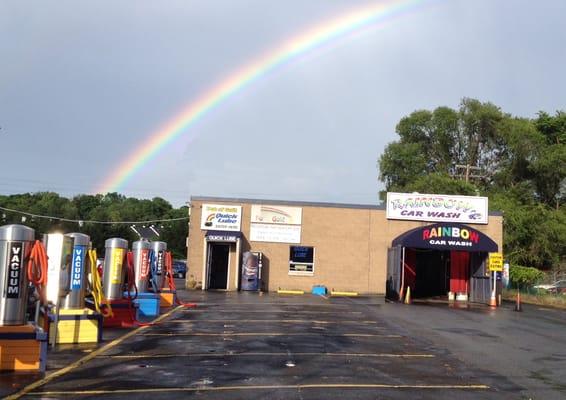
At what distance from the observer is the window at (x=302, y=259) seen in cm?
3222

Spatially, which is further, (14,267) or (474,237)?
(474,237)

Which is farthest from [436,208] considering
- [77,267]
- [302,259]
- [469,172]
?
[469,172]

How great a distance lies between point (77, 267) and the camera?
1233 cm

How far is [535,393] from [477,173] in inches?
1974

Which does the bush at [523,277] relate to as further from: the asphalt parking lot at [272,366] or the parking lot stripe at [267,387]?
the parking lot stripe at [267,387]

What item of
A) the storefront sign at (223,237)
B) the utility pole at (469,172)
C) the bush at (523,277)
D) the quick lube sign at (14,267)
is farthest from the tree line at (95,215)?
the quick lube sign at (14,267)

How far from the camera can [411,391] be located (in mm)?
8188

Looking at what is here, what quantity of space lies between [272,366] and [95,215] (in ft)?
300

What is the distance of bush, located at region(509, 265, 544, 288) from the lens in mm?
37459

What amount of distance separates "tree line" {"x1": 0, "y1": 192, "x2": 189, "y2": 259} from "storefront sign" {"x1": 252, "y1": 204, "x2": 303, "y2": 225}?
46.1 metres

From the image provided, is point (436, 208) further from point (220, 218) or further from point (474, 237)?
point (220, 218)

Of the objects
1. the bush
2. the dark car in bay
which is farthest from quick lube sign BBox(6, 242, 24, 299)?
the dark car in bay

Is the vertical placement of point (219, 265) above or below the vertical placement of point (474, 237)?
below

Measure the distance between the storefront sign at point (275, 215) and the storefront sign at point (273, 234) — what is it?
27 centimetres
